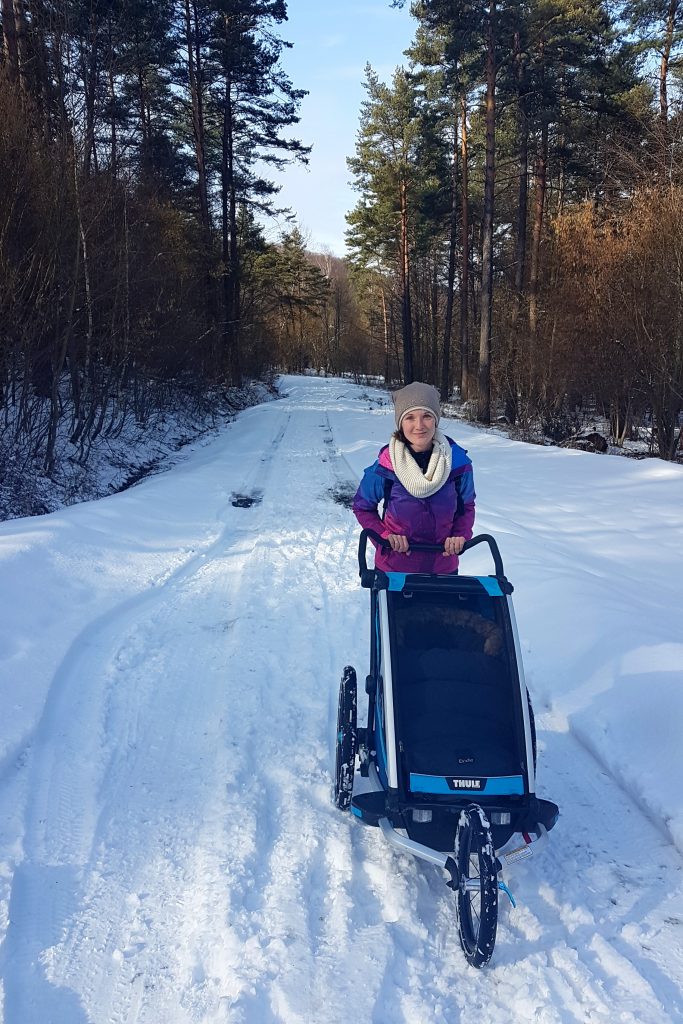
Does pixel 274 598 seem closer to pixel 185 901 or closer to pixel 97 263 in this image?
pixel 185 901

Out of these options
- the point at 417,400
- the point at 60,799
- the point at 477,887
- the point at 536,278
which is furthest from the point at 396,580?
the point at 536,278

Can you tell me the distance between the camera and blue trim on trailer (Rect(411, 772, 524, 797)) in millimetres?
2408

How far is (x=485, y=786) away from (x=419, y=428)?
1.77 metres

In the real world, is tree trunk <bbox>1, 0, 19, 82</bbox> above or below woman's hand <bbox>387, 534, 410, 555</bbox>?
above

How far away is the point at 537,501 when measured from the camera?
9688 mm

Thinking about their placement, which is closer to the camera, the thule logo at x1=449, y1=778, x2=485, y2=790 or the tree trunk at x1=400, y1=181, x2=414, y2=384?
the thule logo at x1=449, y1=778, x2=485, y2=790

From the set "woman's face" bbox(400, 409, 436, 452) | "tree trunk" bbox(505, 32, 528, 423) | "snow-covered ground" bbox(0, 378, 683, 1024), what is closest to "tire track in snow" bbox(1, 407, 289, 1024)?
"snow-covered ground" bbox(0, 378, 683, 1024)

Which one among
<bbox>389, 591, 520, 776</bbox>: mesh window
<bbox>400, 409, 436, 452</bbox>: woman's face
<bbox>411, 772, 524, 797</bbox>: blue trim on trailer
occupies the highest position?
<bbox>400, 409, 436, 452</bbox>: woman's face

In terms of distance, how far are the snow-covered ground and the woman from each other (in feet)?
4.34

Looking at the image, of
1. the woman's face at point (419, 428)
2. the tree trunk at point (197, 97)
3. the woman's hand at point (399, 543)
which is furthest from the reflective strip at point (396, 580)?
the tree trunk at point (197, 97)

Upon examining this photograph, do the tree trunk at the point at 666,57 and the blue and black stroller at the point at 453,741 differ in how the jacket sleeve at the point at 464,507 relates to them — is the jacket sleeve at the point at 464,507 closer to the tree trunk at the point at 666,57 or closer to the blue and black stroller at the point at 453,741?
the blue and black stroller at the point at 453,741

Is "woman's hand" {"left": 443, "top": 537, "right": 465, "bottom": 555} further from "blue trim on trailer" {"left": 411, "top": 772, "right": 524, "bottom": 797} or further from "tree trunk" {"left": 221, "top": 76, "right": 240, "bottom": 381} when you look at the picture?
"tree trunk" {"left": 221, "top": 76, "right": 240, "bottom": 381}

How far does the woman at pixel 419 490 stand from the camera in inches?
129

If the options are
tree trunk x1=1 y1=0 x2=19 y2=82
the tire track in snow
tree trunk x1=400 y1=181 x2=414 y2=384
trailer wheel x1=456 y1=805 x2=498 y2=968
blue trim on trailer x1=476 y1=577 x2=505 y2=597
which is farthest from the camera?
tree trunk x1=400 y1=181 x2=414 y2=384
